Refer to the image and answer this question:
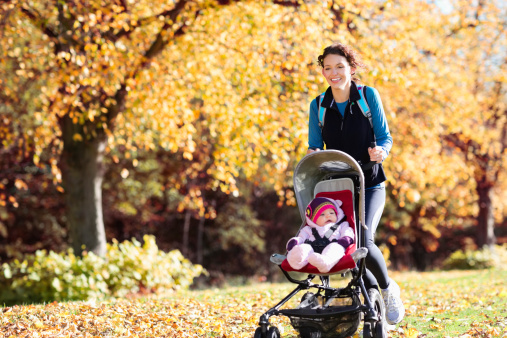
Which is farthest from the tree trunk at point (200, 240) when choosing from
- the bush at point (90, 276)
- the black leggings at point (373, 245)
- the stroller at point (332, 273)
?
the black leggings at point (373, 245)

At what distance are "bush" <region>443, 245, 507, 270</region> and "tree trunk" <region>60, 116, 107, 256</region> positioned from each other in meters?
11.7

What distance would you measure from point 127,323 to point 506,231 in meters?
21.2

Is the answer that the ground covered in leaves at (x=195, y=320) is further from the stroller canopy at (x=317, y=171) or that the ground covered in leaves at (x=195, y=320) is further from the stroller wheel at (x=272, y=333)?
the stroller canopy at (x=317, y=171)

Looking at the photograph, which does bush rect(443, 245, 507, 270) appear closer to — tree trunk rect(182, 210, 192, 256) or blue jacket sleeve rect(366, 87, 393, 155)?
tree trunk rect(182, 210, 192, 256)

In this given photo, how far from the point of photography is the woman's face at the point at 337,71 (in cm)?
397

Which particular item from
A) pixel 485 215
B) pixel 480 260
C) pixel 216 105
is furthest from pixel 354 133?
pixel 485 215

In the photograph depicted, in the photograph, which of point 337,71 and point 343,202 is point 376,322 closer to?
point 343,202

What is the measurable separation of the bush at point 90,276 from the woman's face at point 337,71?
5.51 meters

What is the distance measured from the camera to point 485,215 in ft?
59.6

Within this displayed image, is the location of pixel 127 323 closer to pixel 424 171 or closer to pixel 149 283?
pixel 149 283

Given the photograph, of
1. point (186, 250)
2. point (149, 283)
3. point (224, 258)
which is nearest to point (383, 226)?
point (224, 258)

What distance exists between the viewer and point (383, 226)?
19.5m

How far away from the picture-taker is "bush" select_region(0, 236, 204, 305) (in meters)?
8.45

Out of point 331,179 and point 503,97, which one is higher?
point 503,97
